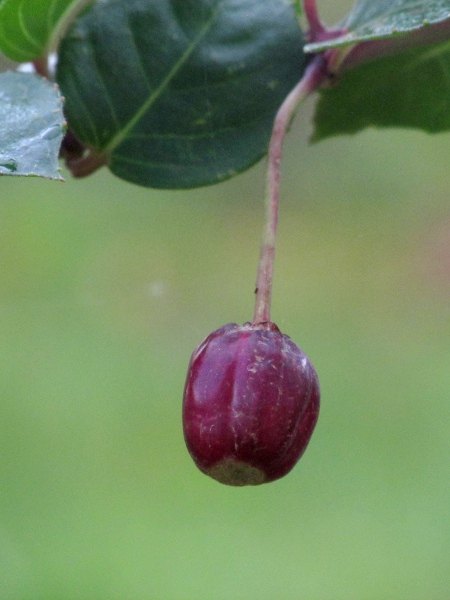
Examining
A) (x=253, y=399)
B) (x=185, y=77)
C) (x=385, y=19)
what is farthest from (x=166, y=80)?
(x=253, y=399)

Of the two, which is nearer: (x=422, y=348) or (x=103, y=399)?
(x=103, y=399)

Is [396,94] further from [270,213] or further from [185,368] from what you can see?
[185,368]

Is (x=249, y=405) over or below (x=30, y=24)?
A: below

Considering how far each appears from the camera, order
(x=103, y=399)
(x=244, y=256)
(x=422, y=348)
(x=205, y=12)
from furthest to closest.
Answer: (x=244, y=256)
(x=422, y=348)
(x=103, y=399)
(x=205, y=12)

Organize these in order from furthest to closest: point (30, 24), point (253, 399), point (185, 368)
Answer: point (185, 368)
point (30, 24)
point (253, 399)

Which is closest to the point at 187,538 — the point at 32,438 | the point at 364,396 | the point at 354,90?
the point at 32,438

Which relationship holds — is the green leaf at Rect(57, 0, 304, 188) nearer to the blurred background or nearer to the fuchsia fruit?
the fuchsia fruit

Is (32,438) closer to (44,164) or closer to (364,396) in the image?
(364,396)

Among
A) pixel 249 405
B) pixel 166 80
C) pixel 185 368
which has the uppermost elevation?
pixel 185 368
